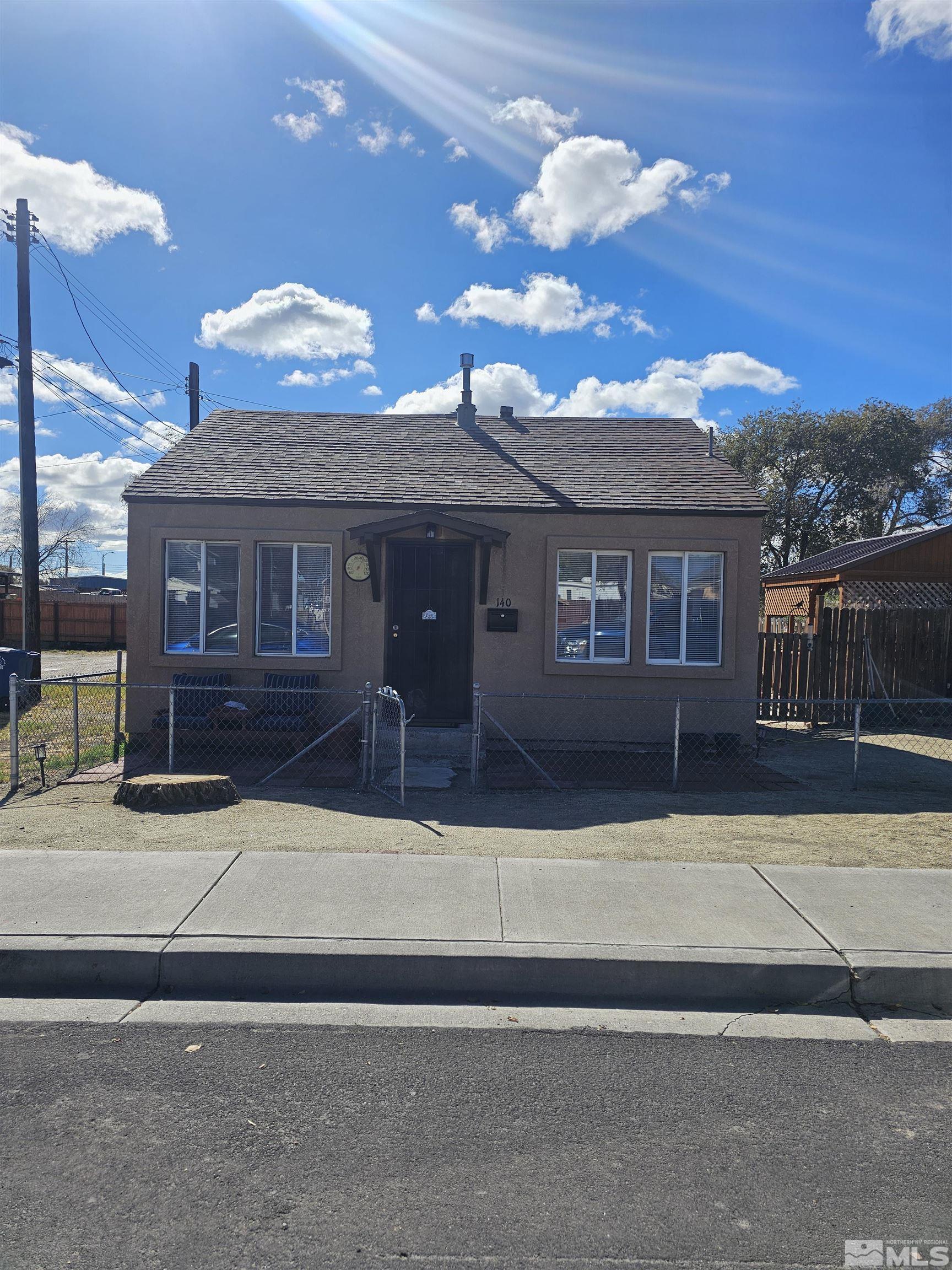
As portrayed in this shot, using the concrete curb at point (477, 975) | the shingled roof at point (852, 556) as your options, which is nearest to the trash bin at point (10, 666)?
the concrete curb at point (477, 975)

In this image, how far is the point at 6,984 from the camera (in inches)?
174

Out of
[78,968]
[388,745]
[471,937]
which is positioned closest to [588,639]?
[388,745]

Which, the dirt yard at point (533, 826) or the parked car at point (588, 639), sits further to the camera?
the parked car at point (588, 639)

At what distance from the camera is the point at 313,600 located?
1117 centimetres

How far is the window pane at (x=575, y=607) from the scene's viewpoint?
11211 millimetres

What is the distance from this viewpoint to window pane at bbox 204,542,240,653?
1109 cm

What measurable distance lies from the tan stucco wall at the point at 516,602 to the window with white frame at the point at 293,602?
187 millimetres

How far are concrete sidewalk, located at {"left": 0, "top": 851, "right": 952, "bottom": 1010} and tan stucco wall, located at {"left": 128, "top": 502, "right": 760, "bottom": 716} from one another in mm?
5397

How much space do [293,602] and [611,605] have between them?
4324 millimetres

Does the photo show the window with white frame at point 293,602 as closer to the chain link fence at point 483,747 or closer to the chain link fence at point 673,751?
the chain link fence at point 483,747

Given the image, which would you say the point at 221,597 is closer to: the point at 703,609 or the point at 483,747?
the point at 483,747

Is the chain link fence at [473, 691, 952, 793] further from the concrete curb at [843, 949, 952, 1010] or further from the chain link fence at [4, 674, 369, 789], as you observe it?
the concrete curb at [843, 949, 952, 1010]

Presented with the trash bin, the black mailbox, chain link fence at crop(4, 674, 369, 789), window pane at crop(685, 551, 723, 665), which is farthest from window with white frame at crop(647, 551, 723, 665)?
the trash bin

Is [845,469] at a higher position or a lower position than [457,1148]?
higher
